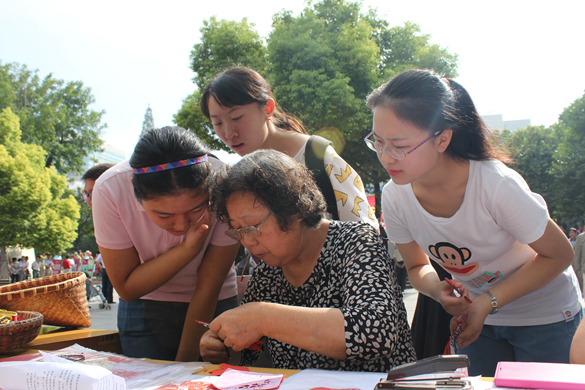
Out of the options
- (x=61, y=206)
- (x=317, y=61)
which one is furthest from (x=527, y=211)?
(x=61, y=206)

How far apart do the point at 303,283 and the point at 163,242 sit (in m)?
0.76

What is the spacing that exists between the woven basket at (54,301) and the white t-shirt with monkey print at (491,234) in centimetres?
157

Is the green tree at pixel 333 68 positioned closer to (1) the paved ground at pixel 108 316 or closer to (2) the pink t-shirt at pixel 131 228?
(1) the paved ground at pixel 108 316

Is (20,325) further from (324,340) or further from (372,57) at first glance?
(372,57)

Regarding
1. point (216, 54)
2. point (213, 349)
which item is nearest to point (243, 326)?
point (213, 349)

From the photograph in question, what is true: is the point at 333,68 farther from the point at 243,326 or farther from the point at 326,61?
the point at 243,326

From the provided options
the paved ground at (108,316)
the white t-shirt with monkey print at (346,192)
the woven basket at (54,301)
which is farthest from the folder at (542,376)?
the paved ground at (108,316)

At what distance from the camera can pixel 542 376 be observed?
94 cm

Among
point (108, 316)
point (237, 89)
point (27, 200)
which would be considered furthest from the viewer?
point (27, 200)

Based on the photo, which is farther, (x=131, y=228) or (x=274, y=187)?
(x=131, y=228)

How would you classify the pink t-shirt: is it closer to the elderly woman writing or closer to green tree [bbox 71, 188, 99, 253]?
the elderly woman writing

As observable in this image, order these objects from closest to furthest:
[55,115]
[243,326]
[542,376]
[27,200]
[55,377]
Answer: [542,376]
[55,377]
[243,326]
[27,200]
[55,115]

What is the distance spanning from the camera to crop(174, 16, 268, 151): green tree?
53.4 ft

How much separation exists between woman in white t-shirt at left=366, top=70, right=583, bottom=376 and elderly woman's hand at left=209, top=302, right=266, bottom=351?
71cm
